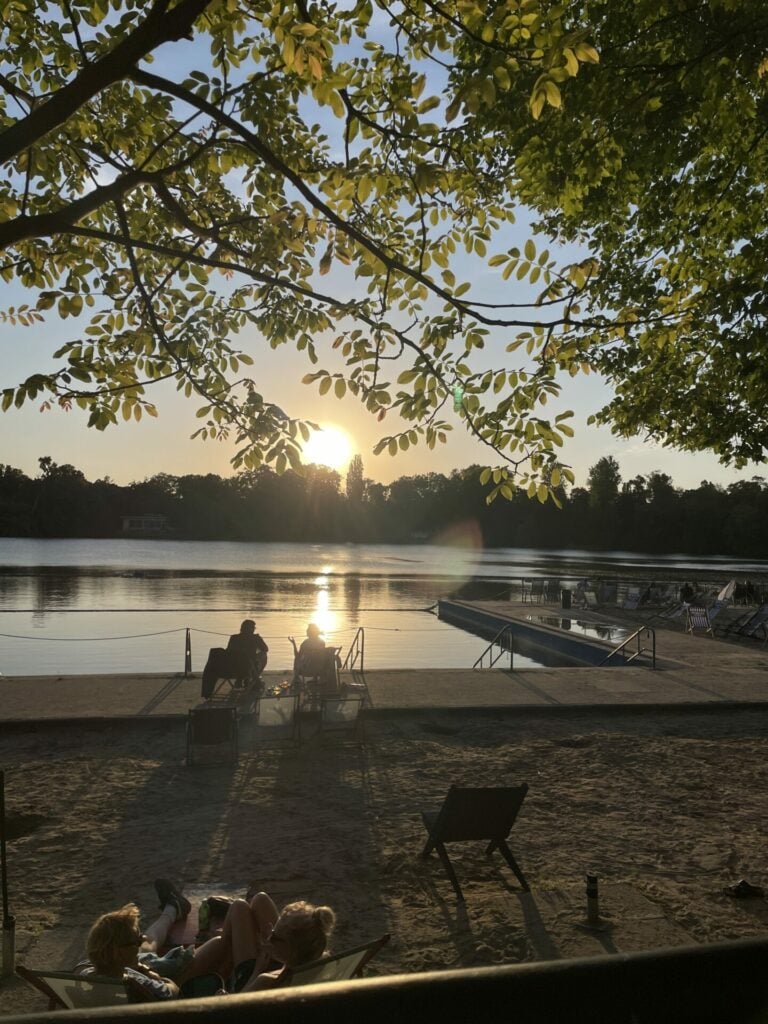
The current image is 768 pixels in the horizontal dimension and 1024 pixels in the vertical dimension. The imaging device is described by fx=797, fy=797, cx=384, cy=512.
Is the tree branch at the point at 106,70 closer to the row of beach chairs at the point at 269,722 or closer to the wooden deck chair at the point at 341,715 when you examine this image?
the row of beach chairs at the point at 269,722

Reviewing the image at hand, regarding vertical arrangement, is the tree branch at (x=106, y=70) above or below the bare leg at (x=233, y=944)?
above

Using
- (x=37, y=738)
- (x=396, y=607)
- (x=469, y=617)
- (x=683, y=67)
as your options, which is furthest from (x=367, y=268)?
(x=396, y=607)

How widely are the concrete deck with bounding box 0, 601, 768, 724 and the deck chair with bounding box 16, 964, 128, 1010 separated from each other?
21.6ft

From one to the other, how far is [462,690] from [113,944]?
28.5 ft

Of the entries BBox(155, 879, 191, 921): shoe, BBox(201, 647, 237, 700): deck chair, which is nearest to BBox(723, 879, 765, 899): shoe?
BBox(155, 879, 191, 921): shoe

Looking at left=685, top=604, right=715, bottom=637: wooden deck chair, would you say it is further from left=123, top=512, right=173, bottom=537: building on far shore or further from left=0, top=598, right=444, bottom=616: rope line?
left=123, top=512, right=173, bottom=537: building on far shore

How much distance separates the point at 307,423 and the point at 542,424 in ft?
5.17

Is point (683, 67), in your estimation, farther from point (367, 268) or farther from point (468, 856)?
point (468, 856)

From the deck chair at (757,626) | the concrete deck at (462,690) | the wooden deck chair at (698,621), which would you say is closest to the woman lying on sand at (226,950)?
the concrete deck at (462,690)

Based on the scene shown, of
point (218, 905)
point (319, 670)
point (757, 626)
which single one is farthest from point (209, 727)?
point (757, 626)

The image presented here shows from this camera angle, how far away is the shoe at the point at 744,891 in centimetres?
532

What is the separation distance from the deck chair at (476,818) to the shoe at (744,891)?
1370 millimetres

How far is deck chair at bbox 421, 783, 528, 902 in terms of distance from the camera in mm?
5484

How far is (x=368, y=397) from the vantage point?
547cm
